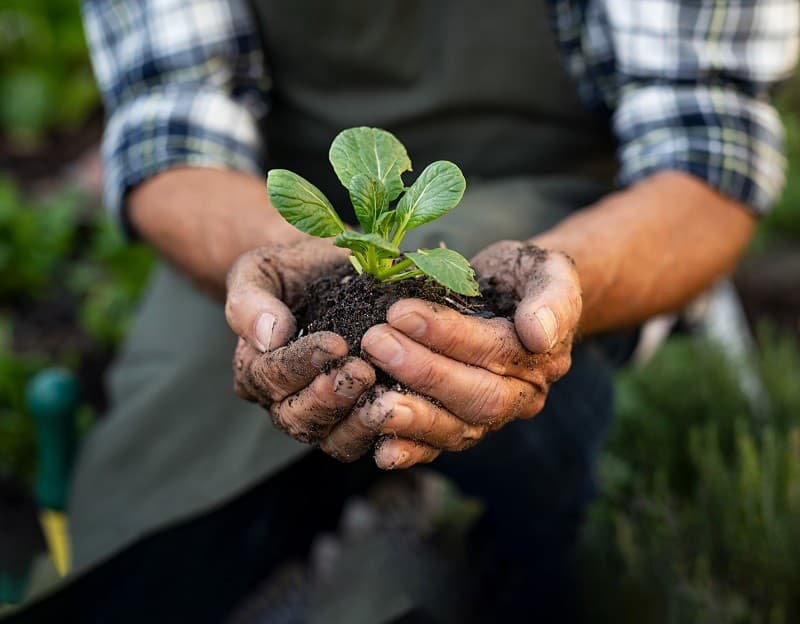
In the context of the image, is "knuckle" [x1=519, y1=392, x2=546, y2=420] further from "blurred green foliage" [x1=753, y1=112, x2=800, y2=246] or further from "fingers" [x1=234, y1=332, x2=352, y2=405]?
"blurred green foliage" [x1=753, y1=112, x2=800, y2=246]

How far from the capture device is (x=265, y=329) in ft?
3.50

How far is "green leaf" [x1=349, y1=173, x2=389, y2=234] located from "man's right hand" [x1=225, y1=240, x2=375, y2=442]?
151 mm

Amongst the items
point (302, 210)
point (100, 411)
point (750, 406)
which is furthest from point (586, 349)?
point (100, 411)

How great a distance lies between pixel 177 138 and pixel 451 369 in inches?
39.8

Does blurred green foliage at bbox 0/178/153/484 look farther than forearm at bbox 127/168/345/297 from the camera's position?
Yes

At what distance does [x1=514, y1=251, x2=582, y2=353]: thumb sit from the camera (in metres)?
1.02

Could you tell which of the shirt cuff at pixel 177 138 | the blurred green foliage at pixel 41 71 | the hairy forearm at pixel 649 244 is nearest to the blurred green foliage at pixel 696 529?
the hairy forearm at pixel 649 244

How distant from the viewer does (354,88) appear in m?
1.91

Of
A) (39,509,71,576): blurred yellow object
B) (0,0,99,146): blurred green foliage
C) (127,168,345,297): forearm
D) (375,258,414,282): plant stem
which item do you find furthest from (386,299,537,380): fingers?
(0,0,99,146): blurred green foliage

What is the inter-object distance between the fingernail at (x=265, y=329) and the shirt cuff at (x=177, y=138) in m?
0.78

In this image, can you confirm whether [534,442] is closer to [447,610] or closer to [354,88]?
[447,610]

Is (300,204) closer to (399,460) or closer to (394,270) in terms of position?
(394,270)

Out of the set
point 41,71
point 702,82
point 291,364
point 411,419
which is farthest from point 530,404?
point 41,71

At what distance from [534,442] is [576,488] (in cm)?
15
